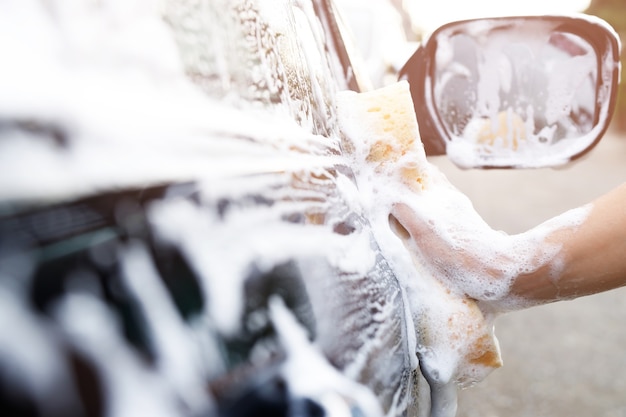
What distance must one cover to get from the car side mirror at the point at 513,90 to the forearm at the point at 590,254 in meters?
0.49

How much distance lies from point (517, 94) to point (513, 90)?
1cm

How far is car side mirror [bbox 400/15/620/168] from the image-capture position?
124cm

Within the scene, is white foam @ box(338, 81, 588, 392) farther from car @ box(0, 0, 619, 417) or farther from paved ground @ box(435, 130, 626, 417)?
paved ground @ box(435, 130, 626, 417)

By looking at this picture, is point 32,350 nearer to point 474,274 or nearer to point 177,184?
point 177,184

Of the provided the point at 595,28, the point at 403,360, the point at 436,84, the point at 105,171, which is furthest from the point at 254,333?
the point at 595,28

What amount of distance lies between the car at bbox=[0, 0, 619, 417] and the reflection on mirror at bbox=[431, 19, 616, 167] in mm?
Answer: 675

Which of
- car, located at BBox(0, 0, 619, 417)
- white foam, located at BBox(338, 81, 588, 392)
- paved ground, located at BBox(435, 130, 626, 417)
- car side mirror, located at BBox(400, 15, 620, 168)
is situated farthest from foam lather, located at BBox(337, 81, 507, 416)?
paved ground, located at BBox(435, 130, 626, 417)

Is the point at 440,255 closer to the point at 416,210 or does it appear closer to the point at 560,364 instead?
the point at 416,210

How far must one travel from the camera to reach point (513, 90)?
1313 mm

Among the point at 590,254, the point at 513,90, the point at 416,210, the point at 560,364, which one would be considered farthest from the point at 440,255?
the point at 560,364

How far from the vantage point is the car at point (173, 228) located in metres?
0.36

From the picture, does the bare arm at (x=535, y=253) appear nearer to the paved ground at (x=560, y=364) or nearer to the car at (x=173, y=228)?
the car at (x=173, y=228)

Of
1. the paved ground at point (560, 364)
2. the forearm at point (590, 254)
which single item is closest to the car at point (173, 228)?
the forearm at point (590, 254)

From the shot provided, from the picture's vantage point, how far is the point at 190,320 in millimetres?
428
